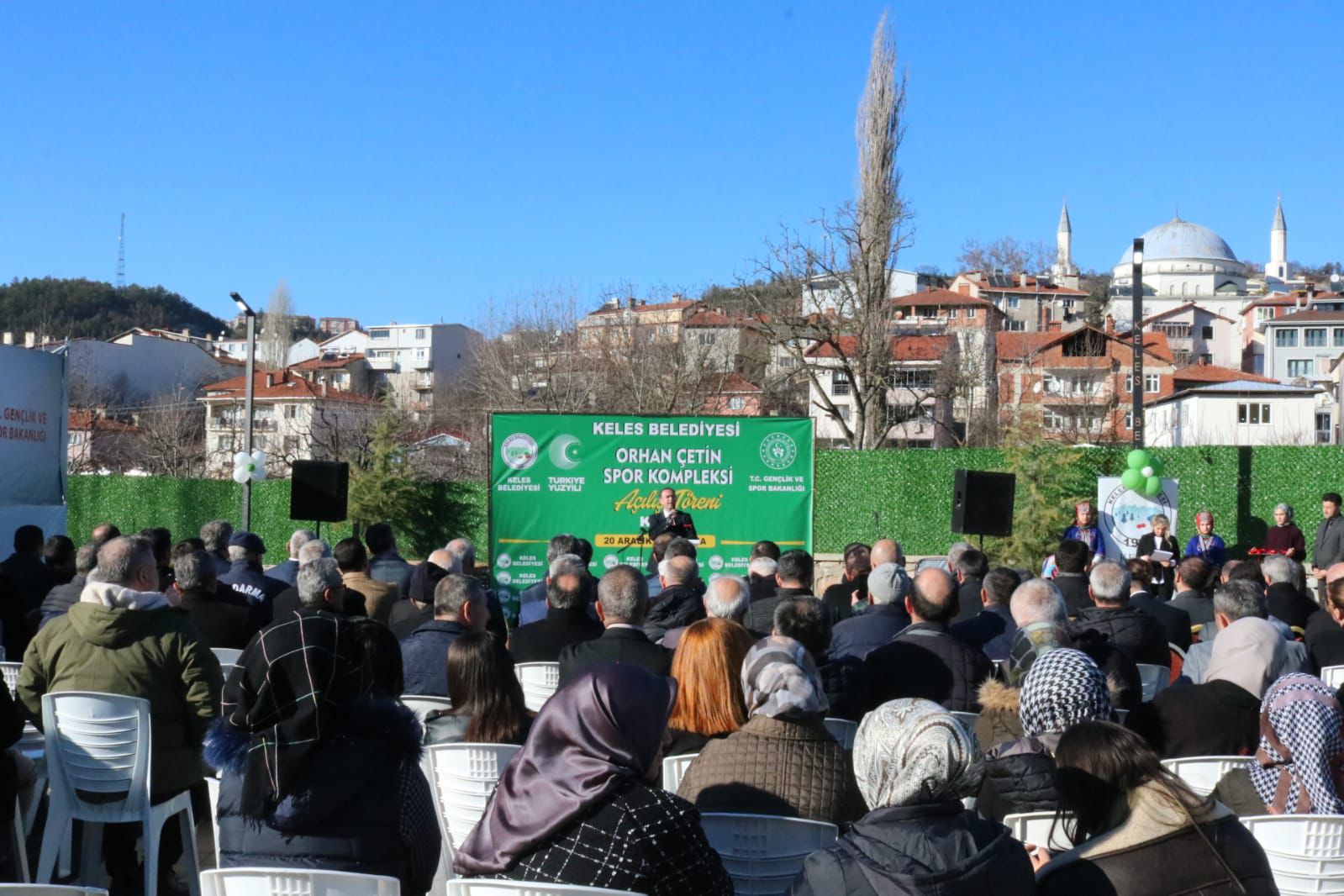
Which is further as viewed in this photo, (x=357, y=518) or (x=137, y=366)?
(x=137, y=366)

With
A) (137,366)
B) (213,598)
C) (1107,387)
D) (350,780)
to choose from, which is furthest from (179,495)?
(137,366)

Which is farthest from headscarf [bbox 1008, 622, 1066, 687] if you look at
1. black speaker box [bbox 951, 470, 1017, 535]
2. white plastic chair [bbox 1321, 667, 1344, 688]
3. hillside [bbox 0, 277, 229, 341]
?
hillside [bbox 0, 277, 229, 341]

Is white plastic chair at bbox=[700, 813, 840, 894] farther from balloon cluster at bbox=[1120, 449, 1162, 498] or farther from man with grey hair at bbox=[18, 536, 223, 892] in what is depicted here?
balloon cluster at bbox=[1120, 449, 1162, 498]

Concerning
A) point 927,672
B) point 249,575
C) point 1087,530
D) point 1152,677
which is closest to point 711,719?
point 927,672

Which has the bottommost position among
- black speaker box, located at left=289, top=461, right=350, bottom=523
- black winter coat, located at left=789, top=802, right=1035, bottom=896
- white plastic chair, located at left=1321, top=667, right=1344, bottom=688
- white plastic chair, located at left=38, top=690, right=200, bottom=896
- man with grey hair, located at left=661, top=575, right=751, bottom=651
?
white plastic chair, located at left=38, top=690, right=200, bottom=896

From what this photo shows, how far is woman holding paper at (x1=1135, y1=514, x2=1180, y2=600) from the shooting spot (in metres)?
11.8

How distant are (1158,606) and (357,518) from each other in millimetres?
19552

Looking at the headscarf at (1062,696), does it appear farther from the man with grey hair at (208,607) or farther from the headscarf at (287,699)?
the man with grey hair at (208,607)

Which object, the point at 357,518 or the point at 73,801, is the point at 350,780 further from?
the point at 357,518

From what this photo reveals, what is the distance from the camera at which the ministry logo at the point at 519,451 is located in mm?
13594

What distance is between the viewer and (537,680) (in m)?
6.03

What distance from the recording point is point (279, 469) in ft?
154

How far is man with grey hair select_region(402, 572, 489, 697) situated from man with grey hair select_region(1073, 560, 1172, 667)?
294 centimetres

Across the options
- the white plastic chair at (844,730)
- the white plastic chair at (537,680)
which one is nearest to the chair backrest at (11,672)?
the white plastic chair at (537,680)
